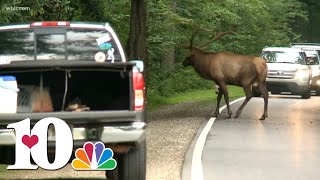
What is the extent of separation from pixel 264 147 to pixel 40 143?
731 centimetres

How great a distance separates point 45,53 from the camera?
27.6ft

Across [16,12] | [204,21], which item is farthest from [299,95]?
[16,12]

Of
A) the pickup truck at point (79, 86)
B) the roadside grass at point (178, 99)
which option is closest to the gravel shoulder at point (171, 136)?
the roadside grass at point (178, 99)

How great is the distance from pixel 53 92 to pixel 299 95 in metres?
22.8

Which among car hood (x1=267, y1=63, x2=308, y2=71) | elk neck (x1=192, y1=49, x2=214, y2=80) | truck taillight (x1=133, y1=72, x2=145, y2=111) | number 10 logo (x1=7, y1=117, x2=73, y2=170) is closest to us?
number 10 logo (x1=7, y1=117, x2=73, y2=170)

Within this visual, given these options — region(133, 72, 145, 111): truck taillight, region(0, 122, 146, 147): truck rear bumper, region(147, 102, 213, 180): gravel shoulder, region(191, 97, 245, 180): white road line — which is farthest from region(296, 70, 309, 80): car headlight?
region(0, 122, 146, 147): truck rear bumper

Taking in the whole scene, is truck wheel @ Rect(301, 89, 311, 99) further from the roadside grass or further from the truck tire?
the truck tire

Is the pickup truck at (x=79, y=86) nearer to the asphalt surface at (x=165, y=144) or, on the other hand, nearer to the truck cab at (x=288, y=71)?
the asphalt surface at (x=165, y=144)

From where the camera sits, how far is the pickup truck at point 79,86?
295 inches

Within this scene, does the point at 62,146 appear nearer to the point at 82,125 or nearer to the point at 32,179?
the point at 82,125

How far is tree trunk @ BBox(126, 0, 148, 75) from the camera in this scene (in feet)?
63.7

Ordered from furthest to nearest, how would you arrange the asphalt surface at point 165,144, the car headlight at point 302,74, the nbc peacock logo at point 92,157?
the car headlight at point 302,74 < the asphalt surface at point 165,144 < the nbc peacock logo at point 92,157

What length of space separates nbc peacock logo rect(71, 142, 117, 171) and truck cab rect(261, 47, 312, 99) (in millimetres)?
20946

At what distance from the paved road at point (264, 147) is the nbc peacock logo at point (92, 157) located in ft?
9.46
